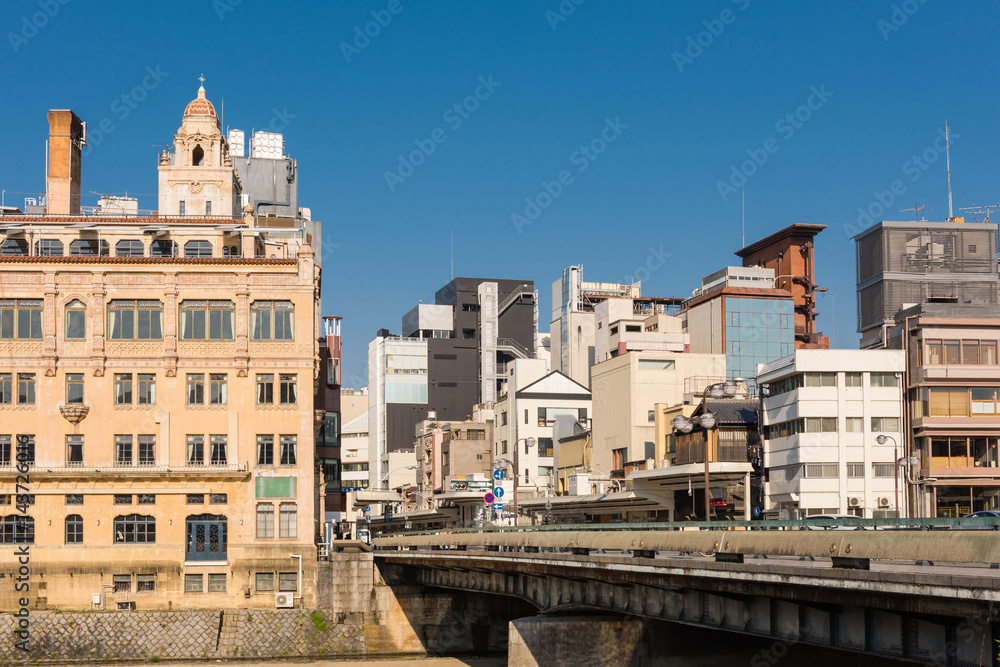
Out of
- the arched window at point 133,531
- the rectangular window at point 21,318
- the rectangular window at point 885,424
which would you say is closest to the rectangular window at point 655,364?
the rectangular window at point 885,424

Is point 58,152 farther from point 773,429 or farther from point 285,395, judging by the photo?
point 773,429

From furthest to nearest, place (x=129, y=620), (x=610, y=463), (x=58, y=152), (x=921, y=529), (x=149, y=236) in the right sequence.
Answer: (x=610, y=463) → (x=58, y=152) → (x=149, y=236) → (x=129, y=620) → (x=921, y=529)

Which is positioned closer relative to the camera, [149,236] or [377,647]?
[377,647]

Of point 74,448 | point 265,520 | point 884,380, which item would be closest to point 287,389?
point 265,520

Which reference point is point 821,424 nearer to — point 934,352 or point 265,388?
point 934,352

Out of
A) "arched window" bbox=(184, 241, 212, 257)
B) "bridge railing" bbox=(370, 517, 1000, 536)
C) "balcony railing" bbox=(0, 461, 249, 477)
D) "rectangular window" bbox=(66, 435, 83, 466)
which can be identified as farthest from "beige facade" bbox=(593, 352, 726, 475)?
"bridge railing" bbox=(370, 517, 1000, 536)

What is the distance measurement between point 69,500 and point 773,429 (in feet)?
158

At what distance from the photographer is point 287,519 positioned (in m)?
82.6

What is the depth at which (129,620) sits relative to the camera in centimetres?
7625

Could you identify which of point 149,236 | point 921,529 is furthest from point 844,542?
point 149,236

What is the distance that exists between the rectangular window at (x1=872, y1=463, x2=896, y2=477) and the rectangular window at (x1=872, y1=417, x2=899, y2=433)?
7.41 ft

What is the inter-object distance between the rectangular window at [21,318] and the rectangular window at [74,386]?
3.49m

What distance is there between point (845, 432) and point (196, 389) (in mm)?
44012

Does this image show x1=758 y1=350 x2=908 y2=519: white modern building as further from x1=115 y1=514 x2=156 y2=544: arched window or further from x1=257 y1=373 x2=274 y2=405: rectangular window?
x1=115 y1=514 x2=156 y2=544: arched window
